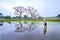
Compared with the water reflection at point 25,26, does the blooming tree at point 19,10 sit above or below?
above

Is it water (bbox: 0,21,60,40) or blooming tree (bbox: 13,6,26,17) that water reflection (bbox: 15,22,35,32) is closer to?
water (bbox: 0,21,60,40)

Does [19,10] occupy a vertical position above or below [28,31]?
above

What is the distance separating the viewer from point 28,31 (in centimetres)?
155

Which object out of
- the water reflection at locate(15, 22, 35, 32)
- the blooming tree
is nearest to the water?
the water reflection at locate(15, 22, 35, 32)

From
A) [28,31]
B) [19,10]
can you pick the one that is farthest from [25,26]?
[19,10]

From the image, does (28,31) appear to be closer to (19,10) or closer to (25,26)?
(25,26)

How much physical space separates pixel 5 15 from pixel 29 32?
1.30 feet

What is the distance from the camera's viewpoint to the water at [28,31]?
5.04 ft

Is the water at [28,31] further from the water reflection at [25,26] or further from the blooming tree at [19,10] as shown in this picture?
the blooming tree at [19,10]

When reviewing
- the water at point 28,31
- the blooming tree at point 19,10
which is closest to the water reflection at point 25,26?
the water at point 28,31

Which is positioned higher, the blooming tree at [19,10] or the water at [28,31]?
the blooming tree at [19,10]

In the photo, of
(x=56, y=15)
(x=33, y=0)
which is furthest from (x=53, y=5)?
(x=33, y=0)

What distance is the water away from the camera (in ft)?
5.04

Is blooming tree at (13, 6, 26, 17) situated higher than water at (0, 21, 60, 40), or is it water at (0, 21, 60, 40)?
blooming tree at (13, 6, 26, 17)
